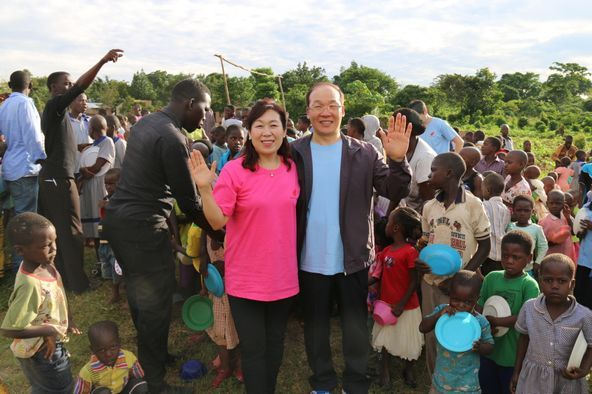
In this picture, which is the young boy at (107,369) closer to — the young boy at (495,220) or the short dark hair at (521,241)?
the short dark hair at (521,241)

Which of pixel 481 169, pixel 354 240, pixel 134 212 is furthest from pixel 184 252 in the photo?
pixel 481 169

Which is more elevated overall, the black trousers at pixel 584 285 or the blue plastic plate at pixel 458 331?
the blue plastic plate at pixel 458 331

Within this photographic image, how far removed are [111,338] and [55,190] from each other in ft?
8.16

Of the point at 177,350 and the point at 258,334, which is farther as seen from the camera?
the point at 177,350

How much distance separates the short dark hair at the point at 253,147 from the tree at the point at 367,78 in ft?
188

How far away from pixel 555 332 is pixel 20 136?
17.6 ft

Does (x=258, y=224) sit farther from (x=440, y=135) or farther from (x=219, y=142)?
(x=219, y=142)

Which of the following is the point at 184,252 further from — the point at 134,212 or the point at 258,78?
the point at 258,78

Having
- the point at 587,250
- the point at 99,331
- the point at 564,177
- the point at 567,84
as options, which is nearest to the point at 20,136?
the point at 99,331

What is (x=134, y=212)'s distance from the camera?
2936 millimetres

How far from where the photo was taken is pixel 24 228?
2.57 metres

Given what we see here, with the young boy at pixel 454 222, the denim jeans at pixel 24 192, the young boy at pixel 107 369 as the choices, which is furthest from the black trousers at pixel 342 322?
the denim jeans at pixel 24 192

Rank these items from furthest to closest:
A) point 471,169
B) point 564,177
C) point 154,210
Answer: point 564,177
point 471,169
point 154,210

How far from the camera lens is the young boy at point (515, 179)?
450 cm
